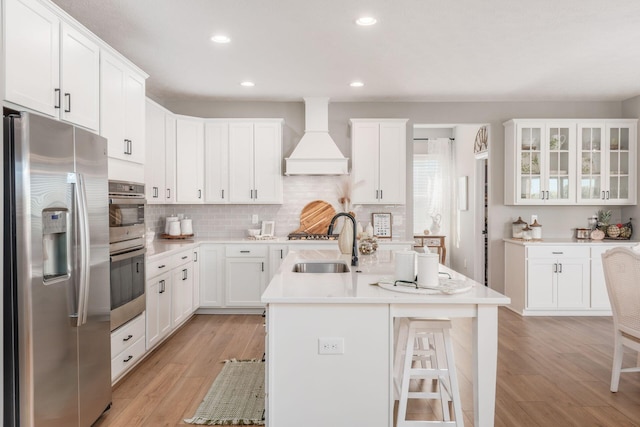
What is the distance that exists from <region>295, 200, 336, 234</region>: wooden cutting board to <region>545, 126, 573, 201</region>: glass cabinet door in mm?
2796

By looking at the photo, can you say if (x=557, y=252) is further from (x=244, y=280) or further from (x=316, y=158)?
(x=244, y=280)

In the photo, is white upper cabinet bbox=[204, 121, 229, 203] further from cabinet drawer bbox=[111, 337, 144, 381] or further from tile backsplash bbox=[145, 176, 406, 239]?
cabinet drawer bbox=[111, 337, 144, 381]

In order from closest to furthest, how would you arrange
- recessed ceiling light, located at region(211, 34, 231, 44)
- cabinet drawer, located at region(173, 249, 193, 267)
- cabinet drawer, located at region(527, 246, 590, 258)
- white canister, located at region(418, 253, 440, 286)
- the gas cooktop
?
1. white canister, located at region(418, 253, 440, 286)
2. recessed ceiling light, located at region(211, 34, 231, 44)
3. cabinet drawer, located at region(173, 249, 193, 267)
4. cabinet drawer, located at region(527, 246, 590, 258)
5. the gas cooktop

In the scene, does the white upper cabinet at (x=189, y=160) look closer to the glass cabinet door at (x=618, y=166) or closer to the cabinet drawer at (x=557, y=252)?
the cabinet drawer at (x=557, y=252)

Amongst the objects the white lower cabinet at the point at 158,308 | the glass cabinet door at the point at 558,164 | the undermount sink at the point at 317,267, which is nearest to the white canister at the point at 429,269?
the undermount sink at the point at 317,267

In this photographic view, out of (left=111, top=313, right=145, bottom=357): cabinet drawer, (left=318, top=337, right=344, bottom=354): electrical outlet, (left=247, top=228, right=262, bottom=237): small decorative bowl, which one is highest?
(left=247, top=228, right=262, bottom=237): small decorative bowl

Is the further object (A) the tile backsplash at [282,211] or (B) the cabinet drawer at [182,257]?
(A) the tile backsplash at [282,211]

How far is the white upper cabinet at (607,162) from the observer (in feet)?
18.5

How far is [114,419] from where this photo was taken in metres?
2.72

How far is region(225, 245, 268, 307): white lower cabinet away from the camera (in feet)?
17.5

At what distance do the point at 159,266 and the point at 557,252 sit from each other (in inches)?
175

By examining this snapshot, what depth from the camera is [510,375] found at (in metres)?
3.44

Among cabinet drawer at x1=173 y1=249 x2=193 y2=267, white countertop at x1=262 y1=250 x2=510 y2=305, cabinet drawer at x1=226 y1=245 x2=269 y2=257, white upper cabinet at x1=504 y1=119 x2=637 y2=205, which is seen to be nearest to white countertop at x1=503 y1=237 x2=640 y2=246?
white upper cabinet at x1=504 y1=119 x2=637 y2=205

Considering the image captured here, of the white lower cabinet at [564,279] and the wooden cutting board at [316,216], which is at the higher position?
the wooden cutting board at [316,216]
